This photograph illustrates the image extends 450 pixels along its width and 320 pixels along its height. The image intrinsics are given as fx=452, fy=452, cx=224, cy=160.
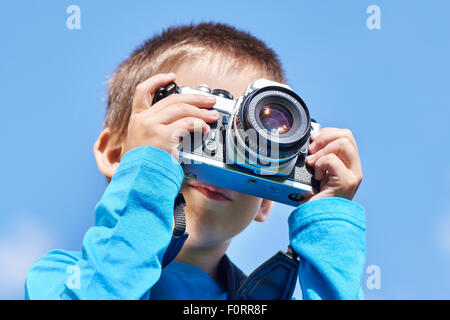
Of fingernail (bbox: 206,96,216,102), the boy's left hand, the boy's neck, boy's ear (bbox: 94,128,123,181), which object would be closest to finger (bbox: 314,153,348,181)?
the boy's left hand

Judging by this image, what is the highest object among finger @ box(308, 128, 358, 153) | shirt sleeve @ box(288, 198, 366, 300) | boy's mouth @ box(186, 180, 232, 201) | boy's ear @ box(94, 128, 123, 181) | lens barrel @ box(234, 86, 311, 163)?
lens barrel @ box(234, 86, 311, 163)

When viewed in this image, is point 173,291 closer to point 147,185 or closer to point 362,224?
point 147,185

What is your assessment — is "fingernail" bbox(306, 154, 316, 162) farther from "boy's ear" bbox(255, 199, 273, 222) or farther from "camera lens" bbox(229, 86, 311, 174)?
"boy's ear" bbox(255, 199, 273, 222)

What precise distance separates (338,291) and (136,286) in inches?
18.9

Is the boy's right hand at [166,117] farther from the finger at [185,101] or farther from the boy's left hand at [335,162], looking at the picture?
the boy's left hand at [335,162]

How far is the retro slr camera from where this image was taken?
115cm

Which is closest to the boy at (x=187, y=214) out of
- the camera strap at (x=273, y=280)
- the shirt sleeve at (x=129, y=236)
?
the shirt sleeve at (x=129, y=236)

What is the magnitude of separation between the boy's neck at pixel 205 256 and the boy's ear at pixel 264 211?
0.77 ft

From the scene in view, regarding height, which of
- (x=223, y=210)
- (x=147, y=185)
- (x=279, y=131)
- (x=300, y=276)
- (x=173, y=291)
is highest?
(x=279, y=131)

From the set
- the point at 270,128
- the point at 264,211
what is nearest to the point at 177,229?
the point at 270,128

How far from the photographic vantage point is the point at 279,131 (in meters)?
1.19

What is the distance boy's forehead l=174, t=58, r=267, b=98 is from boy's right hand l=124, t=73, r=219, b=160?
9.0 inches

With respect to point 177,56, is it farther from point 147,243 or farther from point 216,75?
point 147,243
